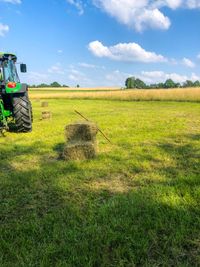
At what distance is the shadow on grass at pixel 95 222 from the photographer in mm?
2967

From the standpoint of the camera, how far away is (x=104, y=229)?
3424 millimetres

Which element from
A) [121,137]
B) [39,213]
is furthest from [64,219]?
[121,137]

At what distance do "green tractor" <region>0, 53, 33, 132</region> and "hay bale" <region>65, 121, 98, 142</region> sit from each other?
10.5ft

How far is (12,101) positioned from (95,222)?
731 centimetres

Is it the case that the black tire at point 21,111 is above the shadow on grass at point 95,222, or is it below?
above

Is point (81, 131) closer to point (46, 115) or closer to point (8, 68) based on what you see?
point (8, 68)

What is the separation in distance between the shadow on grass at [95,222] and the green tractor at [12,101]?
4.81 meters

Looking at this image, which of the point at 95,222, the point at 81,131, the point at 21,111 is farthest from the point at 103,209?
the point at 21,111

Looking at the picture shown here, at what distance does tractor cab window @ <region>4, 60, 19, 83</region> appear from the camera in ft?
36.3

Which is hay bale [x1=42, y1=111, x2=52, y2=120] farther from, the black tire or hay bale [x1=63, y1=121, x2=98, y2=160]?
hay bale [x1=63, y1=121, x2=98, y2=160]

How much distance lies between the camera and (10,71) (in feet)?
37.0

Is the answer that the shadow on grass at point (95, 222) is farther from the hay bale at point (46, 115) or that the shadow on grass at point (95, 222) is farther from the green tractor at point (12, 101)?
the hay bale at point (46, 115)

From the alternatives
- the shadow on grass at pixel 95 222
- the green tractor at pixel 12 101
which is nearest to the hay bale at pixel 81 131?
the shadow on grass at pixel 95 222

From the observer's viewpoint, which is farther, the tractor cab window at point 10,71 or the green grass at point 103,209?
the tractor cab window at point 10,71
